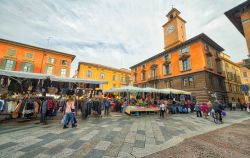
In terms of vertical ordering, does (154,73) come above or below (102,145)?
above

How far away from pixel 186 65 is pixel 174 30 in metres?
11.4

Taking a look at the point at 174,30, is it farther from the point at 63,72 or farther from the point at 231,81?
the point at 63,72

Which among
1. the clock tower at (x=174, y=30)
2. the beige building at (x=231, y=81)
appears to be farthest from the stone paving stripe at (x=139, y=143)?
the beige building at (x=231, y=81)

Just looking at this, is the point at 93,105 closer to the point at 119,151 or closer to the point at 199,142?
the point at 119,151

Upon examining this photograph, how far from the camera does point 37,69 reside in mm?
25859

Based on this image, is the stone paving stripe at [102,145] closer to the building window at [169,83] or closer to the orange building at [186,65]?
the orange building at [186,65]

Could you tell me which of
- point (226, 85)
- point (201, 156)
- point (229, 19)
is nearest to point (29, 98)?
point (201, 156)

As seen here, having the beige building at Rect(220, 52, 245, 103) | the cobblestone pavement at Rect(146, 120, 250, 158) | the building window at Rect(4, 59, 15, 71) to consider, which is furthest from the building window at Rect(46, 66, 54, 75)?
the beige building at Rect(220, 52, 245, 103)

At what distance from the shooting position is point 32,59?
25578mm

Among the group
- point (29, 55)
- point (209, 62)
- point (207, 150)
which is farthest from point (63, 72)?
point (209, 62)

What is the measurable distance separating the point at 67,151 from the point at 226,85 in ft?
108

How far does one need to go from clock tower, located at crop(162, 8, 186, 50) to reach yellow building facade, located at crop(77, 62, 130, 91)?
15.3m

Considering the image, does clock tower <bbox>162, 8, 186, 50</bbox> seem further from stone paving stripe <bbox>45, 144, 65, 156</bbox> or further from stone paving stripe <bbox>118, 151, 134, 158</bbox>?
stone paving stripe <bbox>45, 144, 65, 156</bbox>

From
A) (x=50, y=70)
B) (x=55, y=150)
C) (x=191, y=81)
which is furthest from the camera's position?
(x=50, y=70)
